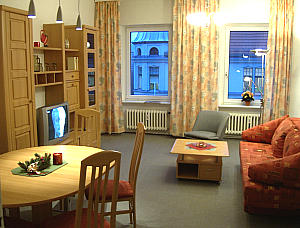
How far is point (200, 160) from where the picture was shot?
4.47 metres

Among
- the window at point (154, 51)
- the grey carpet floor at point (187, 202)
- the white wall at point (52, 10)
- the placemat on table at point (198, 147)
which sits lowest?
the grey carpet floor at point (187, 202)

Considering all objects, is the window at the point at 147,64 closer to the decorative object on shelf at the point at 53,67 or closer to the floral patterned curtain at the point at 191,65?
the floral patterned curtain at the point at 191,65

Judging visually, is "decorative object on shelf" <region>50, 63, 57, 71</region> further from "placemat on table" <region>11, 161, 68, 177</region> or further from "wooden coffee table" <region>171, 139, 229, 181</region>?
"placemat on table" <region>11, 161, 68, 177</region>

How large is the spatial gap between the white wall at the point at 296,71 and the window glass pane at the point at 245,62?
64cm

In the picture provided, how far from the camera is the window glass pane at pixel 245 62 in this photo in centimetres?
672

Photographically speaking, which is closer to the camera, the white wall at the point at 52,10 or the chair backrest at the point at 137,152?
the chair backrest at the point at 137,152

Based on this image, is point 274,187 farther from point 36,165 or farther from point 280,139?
point 36,165

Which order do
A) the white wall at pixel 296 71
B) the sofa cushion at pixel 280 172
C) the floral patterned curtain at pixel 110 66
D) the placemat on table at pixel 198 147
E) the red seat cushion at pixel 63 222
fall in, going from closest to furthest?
the red seat cushion at pixel 63 222, the sofa cushion at pixel 280 172, the placemat on table at pixel 198 147, the white wall at pixel 296 71, the floral patterned curtain at pixel 110 66

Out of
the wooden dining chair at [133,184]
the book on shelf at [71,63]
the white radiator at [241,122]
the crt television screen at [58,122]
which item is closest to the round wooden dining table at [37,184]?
the wooden dining chair at [133,184]

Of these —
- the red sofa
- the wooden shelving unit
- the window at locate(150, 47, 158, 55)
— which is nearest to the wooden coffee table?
the red sofa

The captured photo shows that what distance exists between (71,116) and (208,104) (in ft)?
8.74

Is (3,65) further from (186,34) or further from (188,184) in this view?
(186,34)

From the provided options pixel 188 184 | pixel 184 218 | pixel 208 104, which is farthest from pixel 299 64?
pixel 184 218

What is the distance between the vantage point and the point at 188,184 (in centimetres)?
436
